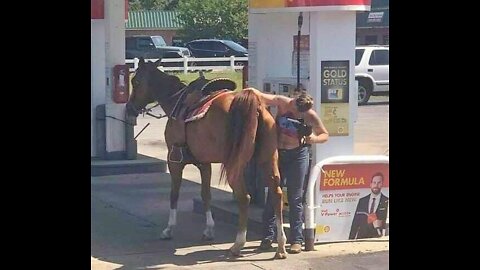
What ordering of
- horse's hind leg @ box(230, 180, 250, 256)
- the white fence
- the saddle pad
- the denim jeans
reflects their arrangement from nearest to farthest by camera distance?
horse's hind leg @ box(230, 180, 250, 256) → the denim jeans → the saddle pad → the white fence

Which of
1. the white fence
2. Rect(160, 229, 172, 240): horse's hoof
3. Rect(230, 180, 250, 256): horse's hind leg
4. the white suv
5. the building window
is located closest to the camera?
Rect(230, 180, 250, 256): horse's hind leg

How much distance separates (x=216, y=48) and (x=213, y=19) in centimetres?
774

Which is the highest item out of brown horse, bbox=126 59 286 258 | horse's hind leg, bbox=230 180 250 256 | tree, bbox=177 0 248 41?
tree, bbox=177 0 248 41

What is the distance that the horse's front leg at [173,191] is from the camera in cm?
918

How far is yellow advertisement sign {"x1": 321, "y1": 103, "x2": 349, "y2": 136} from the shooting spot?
9117 mm

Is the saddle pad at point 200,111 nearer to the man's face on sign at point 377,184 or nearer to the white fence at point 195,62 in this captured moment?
the man's face on sign at point 377,184

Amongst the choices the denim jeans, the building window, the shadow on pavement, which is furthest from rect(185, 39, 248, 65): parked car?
the denim jeans

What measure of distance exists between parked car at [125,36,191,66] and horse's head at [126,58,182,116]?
25.7 meters

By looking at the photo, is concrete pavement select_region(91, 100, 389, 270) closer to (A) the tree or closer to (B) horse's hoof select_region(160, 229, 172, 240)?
(B) horse's hoof select_region(160, 229, 172, 240)

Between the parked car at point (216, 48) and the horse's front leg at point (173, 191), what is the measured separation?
2924cm

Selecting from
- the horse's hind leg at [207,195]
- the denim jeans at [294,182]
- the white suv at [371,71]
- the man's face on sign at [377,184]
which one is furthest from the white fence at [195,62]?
the denim jeans at [294,182]

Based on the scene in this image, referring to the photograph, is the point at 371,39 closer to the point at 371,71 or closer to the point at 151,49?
the point at 151,49
